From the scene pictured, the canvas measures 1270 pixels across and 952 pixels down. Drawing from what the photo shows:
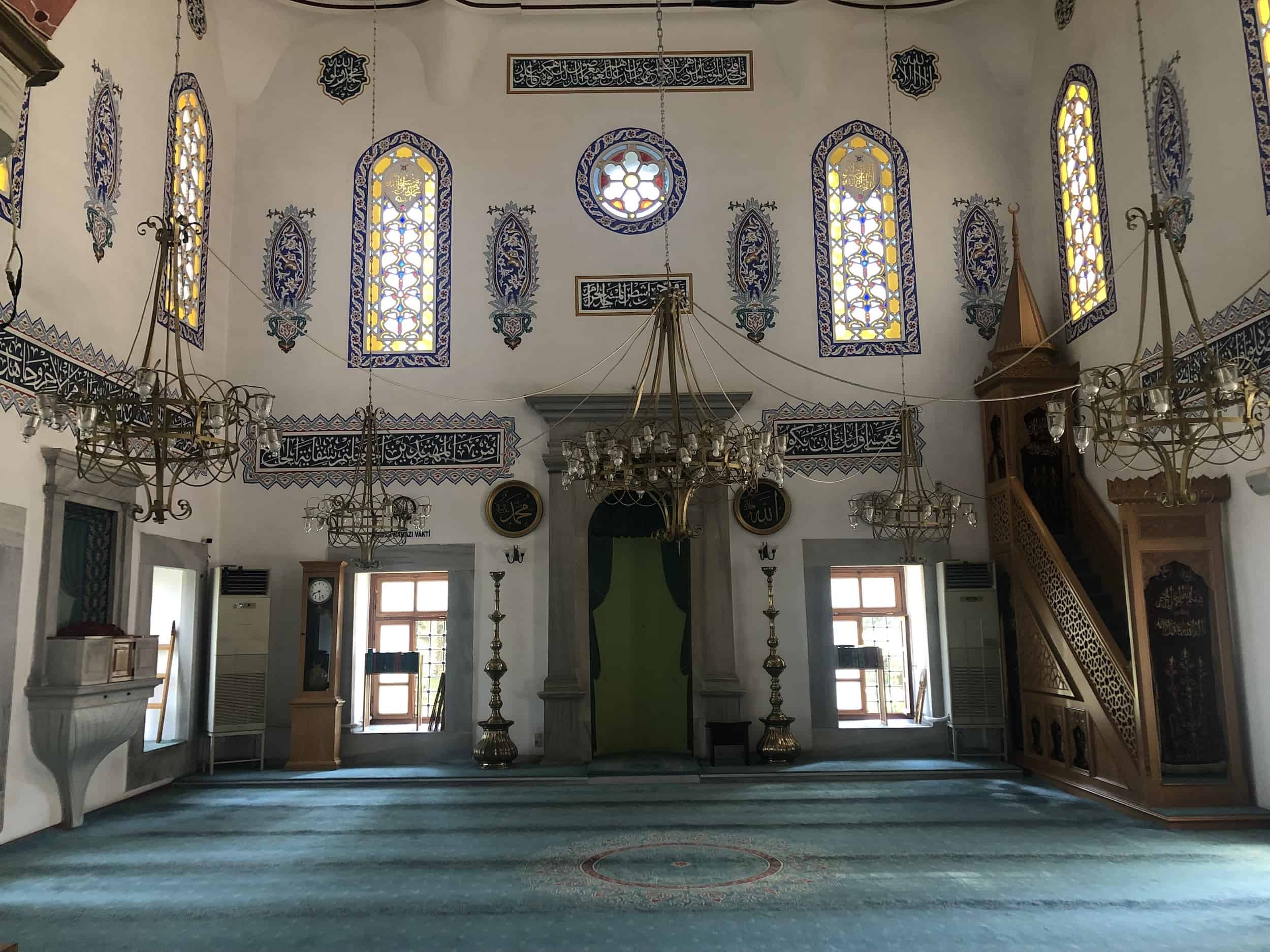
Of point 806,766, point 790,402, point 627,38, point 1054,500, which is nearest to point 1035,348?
point 1054,500

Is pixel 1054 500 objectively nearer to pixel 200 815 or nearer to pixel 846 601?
pixel 846 601

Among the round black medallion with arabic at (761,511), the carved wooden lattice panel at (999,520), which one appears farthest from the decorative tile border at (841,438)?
the carved wooden lattice panel at (999,520)

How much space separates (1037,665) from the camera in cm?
671

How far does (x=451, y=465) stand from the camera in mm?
7738

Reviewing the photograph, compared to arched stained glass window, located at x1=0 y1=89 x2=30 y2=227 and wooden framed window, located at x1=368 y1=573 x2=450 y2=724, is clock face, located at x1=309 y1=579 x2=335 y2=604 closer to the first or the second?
wooden framed window, located at x1=368 y1=573 x2=450 y2=724

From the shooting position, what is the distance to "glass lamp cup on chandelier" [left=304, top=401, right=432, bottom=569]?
20.3 ft

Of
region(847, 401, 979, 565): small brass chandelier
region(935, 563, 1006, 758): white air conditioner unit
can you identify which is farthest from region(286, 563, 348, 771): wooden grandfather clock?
region(935, 563, 1006, 758): white air conditioner unit

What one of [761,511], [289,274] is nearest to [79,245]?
[289,274]

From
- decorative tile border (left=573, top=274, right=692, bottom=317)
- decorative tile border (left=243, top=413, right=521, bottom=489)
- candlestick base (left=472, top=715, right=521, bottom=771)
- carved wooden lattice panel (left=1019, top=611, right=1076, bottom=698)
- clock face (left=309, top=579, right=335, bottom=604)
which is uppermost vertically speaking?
decorative tile border (left=573, top=274, right=692, bottom=317)

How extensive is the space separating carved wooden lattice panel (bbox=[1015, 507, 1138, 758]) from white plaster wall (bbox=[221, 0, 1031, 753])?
952 mm

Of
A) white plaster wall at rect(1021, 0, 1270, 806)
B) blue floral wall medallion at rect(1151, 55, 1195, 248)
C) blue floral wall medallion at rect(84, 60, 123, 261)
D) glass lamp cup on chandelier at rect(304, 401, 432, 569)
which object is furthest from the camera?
glass lamp cup on chandelier at rect(304, 401, 432, 569)

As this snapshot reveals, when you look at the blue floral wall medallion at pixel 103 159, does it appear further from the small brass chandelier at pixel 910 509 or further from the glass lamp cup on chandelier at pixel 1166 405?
the glass lamp cup on chandelier at pixel 1166 405

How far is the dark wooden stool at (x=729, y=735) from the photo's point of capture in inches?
281

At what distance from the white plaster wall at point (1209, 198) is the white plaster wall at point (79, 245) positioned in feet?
20.8
